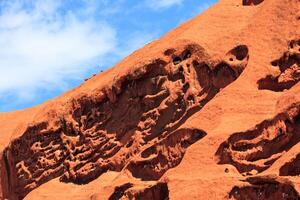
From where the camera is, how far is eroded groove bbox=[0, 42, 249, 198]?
19.5 meters

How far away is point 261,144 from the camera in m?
16.5

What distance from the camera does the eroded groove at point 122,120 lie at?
19.5 m

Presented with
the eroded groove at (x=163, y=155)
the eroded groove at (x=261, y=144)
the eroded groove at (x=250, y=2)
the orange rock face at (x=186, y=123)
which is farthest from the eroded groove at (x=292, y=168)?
the eroded groove at (x=250, y=2)

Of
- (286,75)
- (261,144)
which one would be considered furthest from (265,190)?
(286,75)

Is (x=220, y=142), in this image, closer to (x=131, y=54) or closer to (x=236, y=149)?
(x=236, y=149)

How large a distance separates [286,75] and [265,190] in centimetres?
456

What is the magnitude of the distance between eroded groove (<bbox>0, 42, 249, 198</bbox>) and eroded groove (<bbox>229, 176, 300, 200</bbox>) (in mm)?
3210

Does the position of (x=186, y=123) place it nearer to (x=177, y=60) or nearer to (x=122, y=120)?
(x=177, y=60)

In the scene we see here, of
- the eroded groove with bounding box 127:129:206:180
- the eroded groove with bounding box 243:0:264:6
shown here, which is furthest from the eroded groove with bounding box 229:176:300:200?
the eroded groove with bounding box 243:0:264:6

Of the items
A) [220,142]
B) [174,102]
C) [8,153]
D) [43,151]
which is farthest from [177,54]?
[8,153]

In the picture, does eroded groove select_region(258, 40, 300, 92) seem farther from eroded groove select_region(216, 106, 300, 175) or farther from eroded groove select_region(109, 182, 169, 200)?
eroded groove select_region(109, 182, 169, 200)

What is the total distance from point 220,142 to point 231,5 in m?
6.58

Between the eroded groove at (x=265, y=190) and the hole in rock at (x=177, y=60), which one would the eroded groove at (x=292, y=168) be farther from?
the hole in rock at (x=177, y=60)

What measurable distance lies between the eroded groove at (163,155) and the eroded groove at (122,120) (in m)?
0.05
